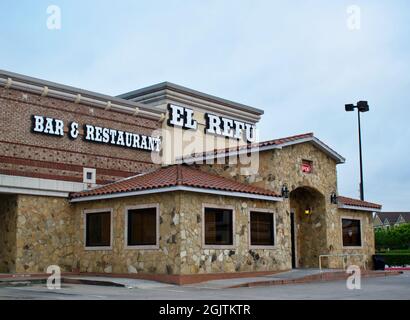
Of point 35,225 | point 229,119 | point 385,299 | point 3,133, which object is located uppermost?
point 229,119

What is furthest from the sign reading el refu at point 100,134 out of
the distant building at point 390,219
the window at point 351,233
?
the distant building at point 390,219

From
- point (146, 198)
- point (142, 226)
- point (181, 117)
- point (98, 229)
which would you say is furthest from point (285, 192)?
point (181, 117)

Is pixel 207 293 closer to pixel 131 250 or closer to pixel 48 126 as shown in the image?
pixel 131 250

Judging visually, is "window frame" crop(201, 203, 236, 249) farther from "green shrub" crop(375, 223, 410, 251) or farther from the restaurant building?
"green shrub" crop(375, 223, 410, 251)

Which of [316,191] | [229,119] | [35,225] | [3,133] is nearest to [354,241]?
[316,191]

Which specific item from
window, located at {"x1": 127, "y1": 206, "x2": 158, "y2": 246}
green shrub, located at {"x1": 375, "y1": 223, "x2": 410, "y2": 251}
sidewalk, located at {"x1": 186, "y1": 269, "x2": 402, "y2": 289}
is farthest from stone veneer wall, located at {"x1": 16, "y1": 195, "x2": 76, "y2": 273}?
green shrub, located at {"x1": 375, "y1": 223, "x2": 410, "y2": 251}

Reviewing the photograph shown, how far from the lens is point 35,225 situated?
22953 millimetres

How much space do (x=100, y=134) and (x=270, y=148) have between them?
7.36m

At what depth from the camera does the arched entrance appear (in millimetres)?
26250

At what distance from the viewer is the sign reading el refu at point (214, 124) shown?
29.4 meters

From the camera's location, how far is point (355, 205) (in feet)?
90.5
